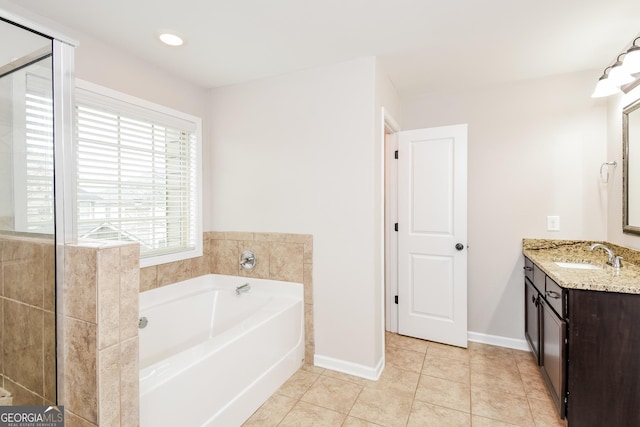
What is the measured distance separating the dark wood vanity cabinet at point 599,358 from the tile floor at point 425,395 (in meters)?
0.29

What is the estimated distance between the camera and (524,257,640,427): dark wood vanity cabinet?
5.04ft

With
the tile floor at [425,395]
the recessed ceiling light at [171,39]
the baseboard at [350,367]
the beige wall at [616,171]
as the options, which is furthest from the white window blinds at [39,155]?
the beige wall at [616,171]

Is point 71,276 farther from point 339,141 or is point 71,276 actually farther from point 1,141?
point 339,141

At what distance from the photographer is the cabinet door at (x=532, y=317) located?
223cm

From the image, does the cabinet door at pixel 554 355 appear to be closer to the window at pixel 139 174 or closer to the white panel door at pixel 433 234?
the white panel door at pixel 433 234

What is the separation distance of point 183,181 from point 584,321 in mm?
2866

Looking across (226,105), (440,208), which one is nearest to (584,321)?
(440,208)

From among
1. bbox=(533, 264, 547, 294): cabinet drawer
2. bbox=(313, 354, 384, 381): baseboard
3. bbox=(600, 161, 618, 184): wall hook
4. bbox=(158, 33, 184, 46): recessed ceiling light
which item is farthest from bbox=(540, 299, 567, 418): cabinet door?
bbox=(158, 33, 184, 46): recessed ceiling light

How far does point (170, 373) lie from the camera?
143 cm

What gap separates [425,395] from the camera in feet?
6.75

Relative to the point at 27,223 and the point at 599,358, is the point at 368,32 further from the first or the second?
the point at 599,358

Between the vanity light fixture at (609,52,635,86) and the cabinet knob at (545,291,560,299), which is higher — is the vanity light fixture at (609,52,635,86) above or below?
above

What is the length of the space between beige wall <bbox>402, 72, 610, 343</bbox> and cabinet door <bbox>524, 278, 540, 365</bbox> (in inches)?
3.1

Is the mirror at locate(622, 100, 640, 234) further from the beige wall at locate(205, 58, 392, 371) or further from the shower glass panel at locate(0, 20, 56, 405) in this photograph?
the shower glass panel at locate(0, 20, 56, 405)
